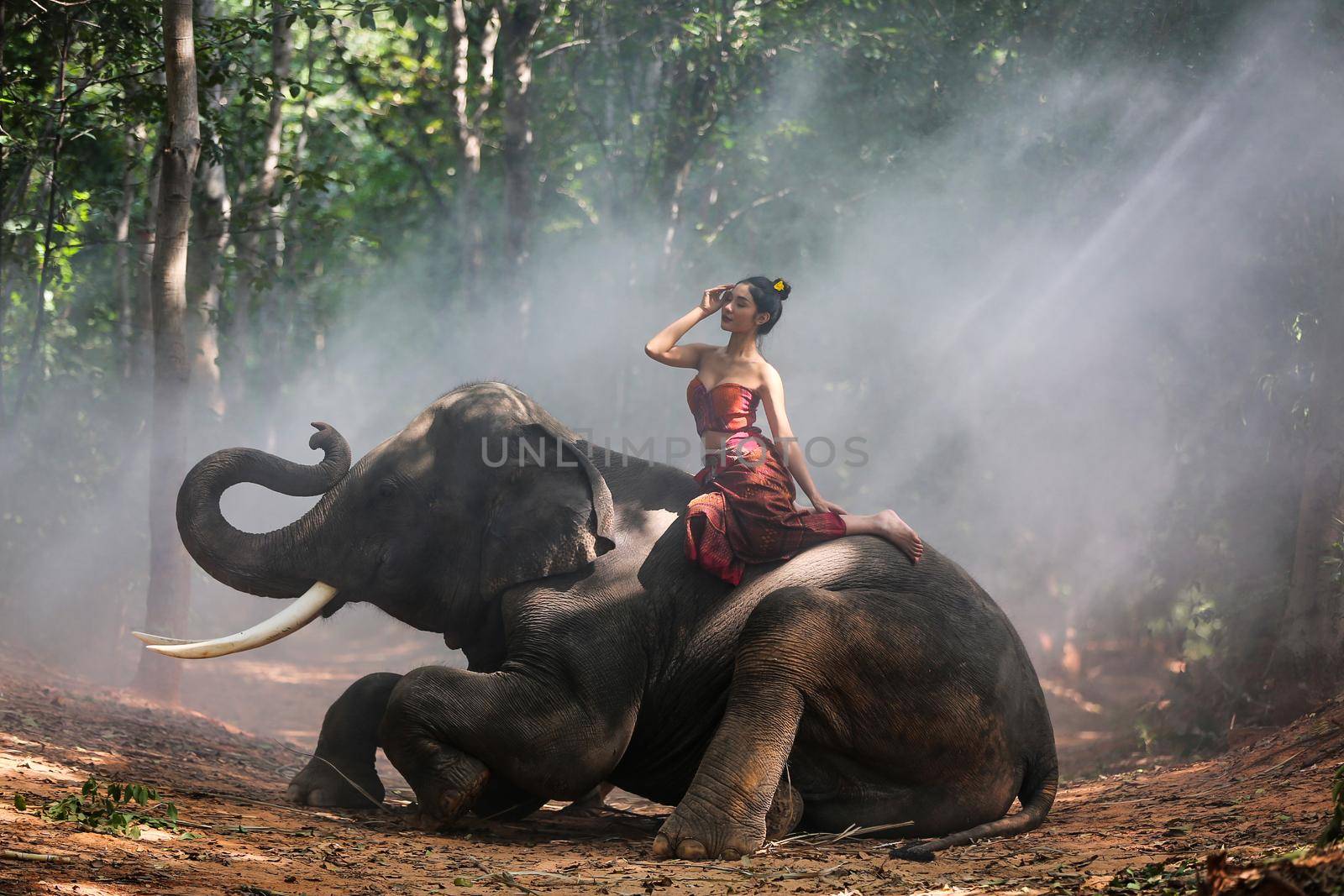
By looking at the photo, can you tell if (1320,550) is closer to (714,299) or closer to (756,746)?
(714,299)

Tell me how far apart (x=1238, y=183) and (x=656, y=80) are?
31.1 ft

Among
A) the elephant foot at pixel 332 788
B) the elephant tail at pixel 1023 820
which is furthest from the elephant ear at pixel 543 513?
the elephant tail at pixel 1023 820

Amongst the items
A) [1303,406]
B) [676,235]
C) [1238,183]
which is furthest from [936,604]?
[676,235]

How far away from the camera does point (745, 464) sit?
219 inches

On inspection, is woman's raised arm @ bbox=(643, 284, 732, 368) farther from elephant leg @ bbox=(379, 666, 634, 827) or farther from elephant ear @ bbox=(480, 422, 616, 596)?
elephant leg @ bbox=(379, 666, 634, 827)

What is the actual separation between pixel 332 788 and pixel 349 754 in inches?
7.6

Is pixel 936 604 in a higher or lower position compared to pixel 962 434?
lower

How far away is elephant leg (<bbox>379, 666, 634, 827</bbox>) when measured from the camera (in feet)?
16.3

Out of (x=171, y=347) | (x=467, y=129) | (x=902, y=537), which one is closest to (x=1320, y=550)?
(x=902, y=537)

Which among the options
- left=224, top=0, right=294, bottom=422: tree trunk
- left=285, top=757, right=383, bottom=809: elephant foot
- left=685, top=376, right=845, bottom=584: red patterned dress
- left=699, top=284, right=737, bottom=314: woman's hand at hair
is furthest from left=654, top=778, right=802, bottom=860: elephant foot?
left=224, top=0, right=294, bottom=422: tree trunk

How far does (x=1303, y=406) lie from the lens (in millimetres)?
9672

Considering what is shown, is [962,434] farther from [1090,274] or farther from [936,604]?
[936,604]

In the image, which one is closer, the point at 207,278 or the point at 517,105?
the point at 207,278

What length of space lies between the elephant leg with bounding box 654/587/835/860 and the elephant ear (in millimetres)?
941
